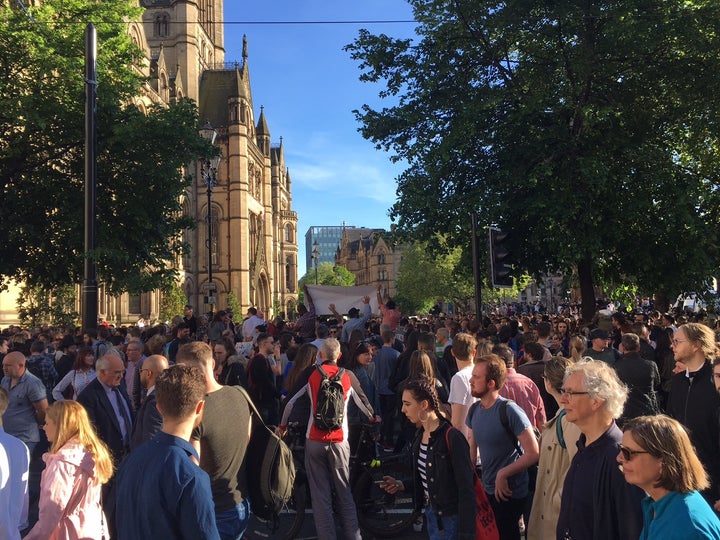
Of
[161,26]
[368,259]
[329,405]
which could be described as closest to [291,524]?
[329,405]

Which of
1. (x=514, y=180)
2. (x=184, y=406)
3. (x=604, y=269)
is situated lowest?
(x=184, y=406)

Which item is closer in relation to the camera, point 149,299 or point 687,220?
point 687,220

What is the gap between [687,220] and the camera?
1486cm

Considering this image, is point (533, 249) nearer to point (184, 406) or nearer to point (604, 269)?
point (604, 269)

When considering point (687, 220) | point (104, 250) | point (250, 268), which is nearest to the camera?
point (104, 250)

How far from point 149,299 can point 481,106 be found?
3083 cm

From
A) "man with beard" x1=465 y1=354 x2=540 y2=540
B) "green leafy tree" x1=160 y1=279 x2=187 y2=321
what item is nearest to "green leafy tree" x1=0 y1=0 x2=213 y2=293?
"man with beard" x1=465 y1=354 x2=540 y2=540

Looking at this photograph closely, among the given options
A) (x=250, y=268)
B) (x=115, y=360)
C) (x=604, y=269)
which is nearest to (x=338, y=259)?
(x=250, y=268)

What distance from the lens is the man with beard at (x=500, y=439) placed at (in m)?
4.46

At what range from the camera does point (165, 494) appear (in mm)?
2818

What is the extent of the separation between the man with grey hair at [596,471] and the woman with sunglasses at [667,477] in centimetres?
47

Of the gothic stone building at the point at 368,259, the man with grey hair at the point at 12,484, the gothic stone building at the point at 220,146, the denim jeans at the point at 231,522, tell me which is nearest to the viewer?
the man with grey hair at the point at 12,484

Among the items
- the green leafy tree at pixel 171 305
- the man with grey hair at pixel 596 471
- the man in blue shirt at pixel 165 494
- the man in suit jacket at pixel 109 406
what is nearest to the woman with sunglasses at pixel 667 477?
the man with grey hair at pixel 596 471

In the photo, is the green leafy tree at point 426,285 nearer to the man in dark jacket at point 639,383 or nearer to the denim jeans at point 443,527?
the man in dark jacket at point 639,383
